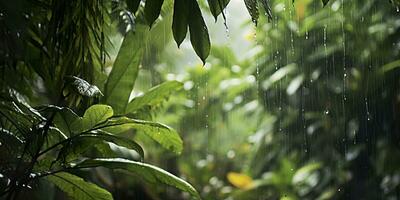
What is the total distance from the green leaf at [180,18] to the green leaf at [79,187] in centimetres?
36

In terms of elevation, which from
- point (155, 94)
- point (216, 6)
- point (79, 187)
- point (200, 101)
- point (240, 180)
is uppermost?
point (200, 101)

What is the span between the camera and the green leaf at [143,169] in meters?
1.16

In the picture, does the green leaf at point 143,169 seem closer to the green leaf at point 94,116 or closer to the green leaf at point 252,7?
the green leaf at point 94,116

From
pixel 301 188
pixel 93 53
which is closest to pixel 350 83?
pixel 301 188

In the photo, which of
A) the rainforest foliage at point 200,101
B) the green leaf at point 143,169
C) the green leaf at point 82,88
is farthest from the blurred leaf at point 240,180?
the green leaf at point 82,88

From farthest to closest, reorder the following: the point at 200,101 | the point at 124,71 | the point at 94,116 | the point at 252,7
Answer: the point at 200,101, the point at 124,71, the point at 94,116, the point at 252,7

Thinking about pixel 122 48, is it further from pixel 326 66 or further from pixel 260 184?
pixel 260 184

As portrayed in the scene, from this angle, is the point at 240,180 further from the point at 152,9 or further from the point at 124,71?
the point at 152,9

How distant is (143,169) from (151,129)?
8cm

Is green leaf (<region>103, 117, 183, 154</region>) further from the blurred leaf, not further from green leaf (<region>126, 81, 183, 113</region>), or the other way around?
the blurred leaf

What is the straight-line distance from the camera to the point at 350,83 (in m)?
2.18

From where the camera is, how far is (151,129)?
122 centimetres

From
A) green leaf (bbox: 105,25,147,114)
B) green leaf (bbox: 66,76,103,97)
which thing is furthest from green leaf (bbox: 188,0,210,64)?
green leaf (bbox: 105,25,147,114)

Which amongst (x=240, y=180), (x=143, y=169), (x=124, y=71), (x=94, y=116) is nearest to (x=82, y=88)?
(x=94, y=116)
